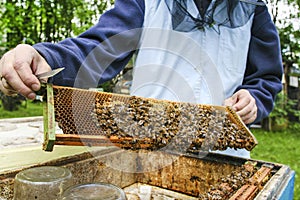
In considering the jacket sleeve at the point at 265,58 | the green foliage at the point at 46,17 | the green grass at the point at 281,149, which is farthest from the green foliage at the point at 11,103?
the jacket sleeve at the point at 265,58

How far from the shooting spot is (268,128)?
8.12 metres

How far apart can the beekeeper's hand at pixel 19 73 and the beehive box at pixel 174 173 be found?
38 cm

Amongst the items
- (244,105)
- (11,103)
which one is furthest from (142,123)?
(11,103)

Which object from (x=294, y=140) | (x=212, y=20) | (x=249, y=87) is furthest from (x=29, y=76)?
(x=294, y=140)

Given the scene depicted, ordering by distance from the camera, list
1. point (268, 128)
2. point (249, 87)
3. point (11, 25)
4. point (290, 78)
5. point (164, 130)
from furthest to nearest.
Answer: point (290, 78) → point (268, 128) → point (11, 25) → point (249, 87) → point (164, 130)

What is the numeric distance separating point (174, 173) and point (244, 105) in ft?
1.87

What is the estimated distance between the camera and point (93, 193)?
1.25 m

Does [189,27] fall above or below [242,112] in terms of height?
above

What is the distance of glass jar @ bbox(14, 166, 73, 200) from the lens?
124 cm

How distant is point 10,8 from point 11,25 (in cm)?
76

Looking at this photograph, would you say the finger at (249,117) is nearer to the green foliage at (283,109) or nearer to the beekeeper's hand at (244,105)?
the beekeeper's hand at (244,105)

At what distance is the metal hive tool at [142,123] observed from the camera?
4.57 feet

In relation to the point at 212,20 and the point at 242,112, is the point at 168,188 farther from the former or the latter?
the point at 212,20

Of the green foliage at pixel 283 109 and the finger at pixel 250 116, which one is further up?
the finger at pixel 250 116
